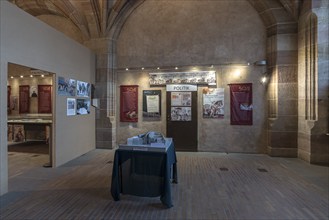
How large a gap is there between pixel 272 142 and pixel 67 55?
6.98 meters

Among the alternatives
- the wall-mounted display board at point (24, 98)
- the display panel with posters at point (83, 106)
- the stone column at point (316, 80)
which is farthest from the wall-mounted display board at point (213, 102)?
the wall-mounted display board at point (24, 98)

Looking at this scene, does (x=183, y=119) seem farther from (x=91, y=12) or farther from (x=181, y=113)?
(x=91, y=12)

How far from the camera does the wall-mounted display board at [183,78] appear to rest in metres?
7.27

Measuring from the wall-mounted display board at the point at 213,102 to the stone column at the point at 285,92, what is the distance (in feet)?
5.57

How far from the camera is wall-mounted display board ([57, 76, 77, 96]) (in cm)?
558

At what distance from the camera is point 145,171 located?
11.0 ft

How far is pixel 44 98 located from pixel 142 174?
6858mm

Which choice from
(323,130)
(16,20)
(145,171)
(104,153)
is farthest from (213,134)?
(16,20)

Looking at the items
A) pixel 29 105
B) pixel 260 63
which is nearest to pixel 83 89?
pixel 29 105

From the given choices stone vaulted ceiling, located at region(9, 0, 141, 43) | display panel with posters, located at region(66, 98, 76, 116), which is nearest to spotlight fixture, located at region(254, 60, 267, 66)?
stone vaulted ceiling, located at region(9, 0, 141, 43)

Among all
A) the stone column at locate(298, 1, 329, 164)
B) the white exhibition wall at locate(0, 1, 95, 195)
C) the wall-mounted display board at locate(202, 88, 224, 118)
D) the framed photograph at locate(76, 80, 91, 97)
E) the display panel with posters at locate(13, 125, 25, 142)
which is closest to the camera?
the white exhibition wall at locate(0, 1, 95, 195)

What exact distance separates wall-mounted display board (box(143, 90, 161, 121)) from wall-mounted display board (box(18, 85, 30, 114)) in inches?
194

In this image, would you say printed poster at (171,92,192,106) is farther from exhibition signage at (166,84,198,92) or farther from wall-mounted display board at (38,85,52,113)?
wall-mounted display board at (38,85,52,113)

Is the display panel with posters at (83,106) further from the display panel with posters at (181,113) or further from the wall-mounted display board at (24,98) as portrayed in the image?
the wall-mounted display board at (24,98)
